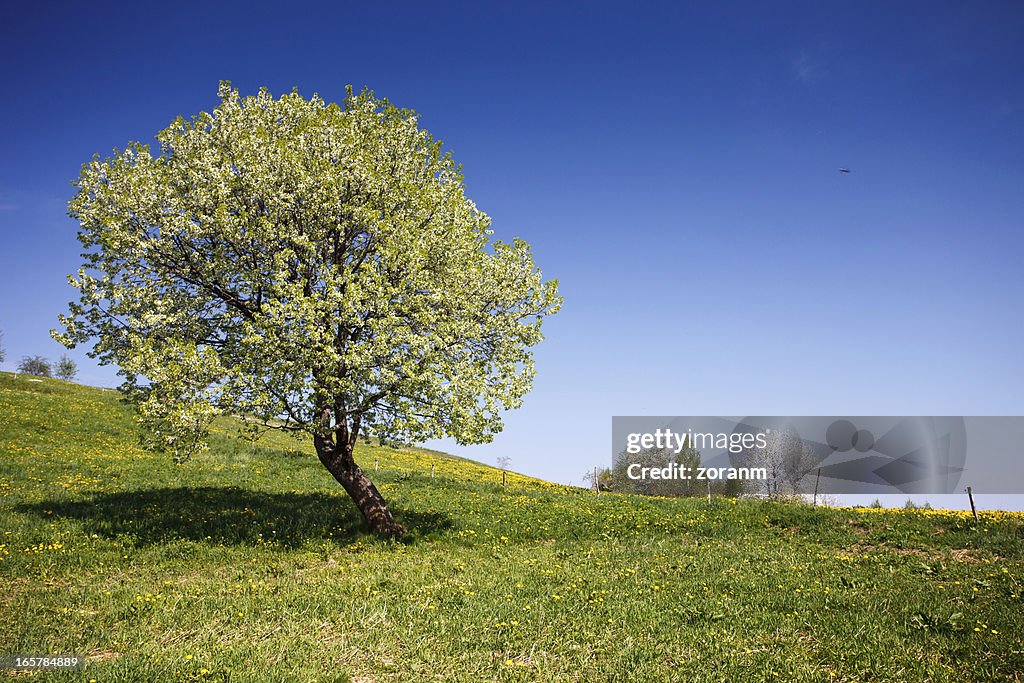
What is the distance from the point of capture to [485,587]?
558 inches

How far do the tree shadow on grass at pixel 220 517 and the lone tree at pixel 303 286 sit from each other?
163 centimetres

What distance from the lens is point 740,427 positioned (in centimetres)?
7656

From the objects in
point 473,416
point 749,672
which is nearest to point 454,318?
point 473,416

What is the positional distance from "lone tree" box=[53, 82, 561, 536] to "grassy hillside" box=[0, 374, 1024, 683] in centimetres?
370

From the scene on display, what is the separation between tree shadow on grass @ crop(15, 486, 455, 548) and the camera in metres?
19.0

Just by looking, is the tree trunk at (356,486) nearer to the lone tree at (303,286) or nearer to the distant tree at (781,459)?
the lone tree at (303,286)

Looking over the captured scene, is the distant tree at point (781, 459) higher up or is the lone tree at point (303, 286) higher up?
the lone tree at point (303, 286)

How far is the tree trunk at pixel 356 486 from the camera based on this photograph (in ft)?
69.0

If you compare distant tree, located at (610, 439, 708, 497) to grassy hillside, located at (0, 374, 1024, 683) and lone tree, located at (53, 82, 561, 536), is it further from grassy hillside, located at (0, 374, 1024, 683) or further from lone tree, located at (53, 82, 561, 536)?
lone tree, located at (53, 82, 561, 536)

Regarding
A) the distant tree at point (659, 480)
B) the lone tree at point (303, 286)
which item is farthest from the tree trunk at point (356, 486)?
the distant tree at point (659, 480)

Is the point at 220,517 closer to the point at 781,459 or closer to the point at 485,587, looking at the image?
the point at 485,587

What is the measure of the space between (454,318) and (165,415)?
9.59 meters

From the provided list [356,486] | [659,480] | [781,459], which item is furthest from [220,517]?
[659,480]

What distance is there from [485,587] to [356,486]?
8860 mm
